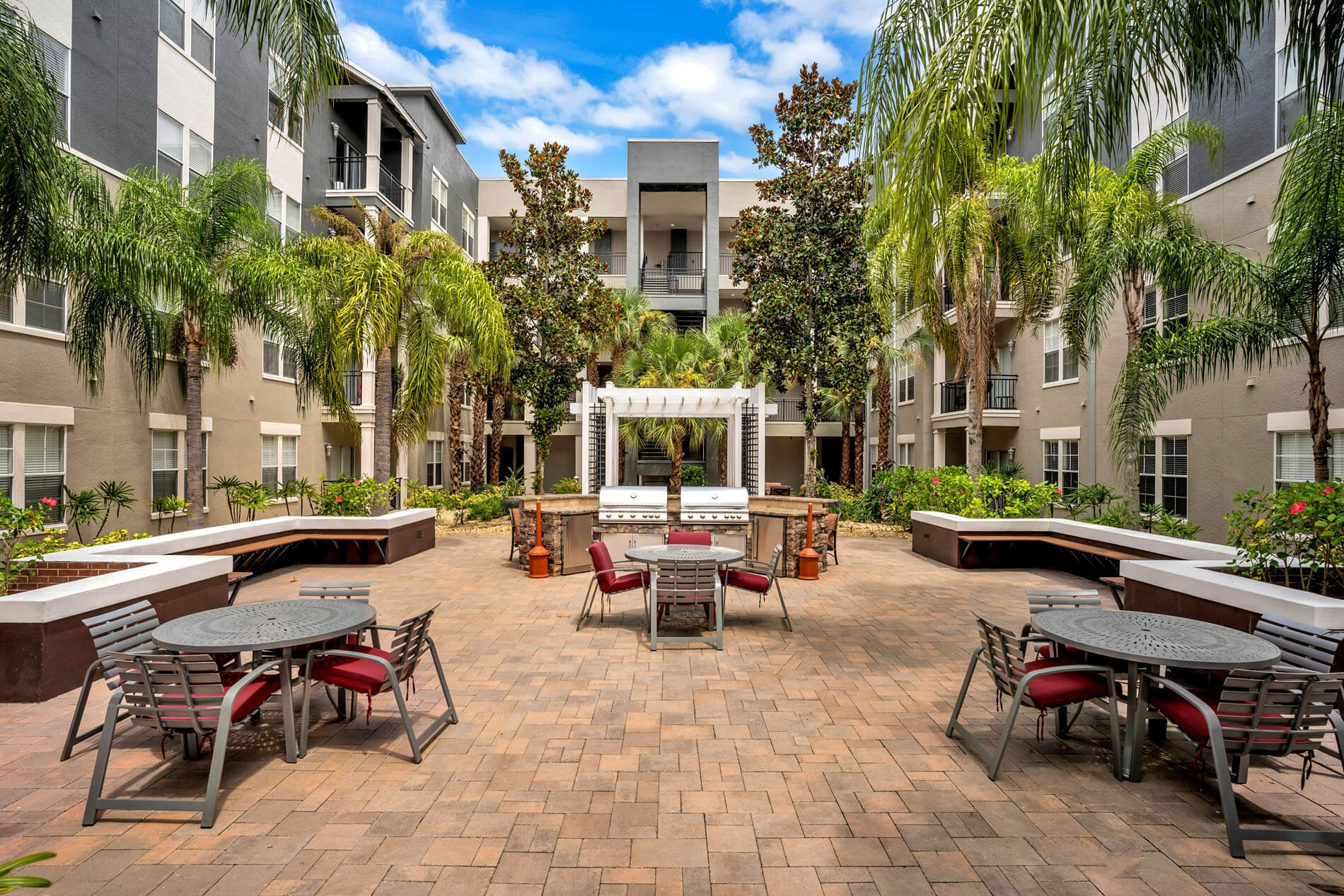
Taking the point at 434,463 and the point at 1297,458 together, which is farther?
the point at 434,463

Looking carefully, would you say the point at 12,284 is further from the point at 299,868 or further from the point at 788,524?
the point at 788,524

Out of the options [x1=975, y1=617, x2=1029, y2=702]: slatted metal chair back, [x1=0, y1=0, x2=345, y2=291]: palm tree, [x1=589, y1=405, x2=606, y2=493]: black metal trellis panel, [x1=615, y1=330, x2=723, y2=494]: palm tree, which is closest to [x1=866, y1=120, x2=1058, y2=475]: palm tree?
[x1=615, y1=330, x2=723, y2=494]: palm tree

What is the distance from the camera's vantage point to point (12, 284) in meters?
6.85

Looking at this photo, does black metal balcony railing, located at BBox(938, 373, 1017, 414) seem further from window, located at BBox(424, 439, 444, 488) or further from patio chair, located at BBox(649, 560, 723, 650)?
window, located at BBox(424, 439, 444, 488)

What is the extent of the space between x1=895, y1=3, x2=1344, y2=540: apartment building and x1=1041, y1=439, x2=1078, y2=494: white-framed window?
0.10 ft

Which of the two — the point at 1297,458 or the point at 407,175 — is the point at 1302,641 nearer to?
the point at 1297,458

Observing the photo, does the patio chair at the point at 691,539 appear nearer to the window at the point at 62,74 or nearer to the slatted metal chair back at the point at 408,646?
the slatted metal chair back at the point at 408,646

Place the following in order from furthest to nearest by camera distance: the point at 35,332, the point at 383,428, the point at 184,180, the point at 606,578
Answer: the point at 383,428 → the point at 184,180 → the point at 35,332 → the point at 606,578

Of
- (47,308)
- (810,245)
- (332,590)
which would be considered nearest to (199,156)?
(47,308)

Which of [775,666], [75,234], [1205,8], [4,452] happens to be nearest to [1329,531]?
[1205,8]

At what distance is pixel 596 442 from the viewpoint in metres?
13.6

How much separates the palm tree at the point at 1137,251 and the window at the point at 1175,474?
1356 millimetres

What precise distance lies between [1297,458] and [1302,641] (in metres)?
8.40

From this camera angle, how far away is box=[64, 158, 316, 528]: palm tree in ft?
29.5
